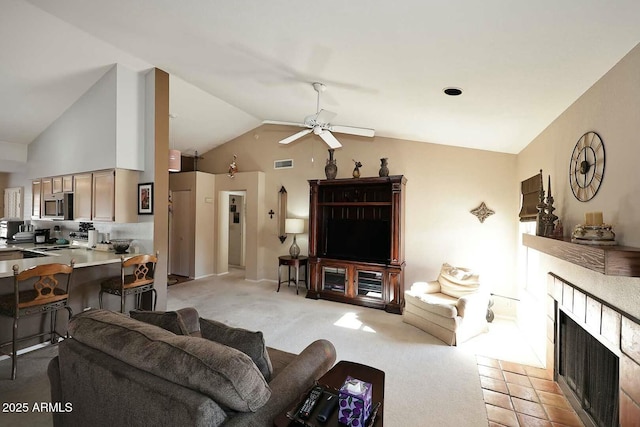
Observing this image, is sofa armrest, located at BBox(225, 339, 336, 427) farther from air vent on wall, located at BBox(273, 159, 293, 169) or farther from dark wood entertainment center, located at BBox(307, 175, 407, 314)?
air vent on wall, located at BBox(273, 159, 293, 169)

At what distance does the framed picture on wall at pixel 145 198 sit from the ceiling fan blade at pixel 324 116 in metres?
2.52

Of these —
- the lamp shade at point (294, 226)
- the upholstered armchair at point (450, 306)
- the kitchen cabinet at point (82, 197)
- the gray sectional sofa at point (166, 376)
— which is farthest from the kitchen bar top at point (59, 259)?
the upholstered armchair at point (450, 306)

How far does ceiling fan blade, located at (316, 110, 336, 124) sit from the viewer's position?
3.04m

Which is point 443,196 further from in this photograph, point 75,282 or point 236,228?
point 236,228

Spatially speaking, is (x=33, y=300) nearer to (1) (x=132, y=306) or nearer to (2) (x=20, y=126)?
(1) (x=132, y=306)

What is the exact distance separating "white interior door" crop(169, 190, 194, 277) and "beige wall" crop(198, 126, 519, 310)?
2.58 metres

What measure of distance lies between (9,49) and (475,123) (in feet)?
17.5

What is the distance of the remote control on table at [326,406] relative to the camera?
1.23 meters

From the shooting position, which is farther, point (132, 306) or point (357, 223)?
point (357, 223)

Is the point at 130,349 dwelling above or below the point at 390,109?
below

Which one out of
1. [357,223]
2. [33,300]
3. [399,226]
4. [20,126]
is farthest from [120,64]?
[399,226]

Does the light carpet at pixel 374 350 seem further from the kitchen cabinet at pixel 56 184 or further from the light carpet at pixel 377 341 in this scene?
the kitchen cabinet at pixel 56 184

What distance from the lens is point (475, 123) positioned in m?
3.38

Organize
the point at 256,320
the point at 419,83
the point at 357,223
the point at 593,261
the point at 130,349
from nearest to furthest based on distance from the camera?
the point at 130,349, the point at 593,261, the point at 419,83, the point at 256,320, the point at 357,223
